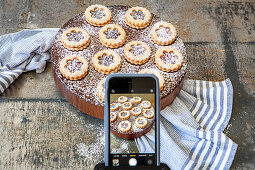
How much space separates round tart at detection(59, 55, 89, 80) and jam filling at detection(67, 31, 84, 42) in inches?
6.6

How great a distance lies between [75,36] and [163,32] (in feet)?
2.18

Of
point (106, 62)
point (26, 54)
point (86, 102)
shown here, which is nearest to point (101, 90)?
point (86, 102)

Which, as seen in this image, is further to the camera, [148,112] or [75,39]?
[75,39]

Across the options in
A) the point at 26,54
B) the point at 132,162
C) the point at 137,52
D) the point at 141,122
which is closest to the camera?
the point at 132,162

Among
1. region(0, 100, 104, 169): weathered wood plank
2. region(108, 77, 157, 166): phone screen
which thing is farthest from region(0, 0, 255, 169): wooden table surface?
region(108, 77, 157, 166): phone screen

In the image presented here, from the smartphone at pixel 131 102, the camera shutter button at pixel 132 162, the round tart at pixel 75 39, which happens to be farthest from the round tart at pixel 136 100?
the round tart at pixel 75 39

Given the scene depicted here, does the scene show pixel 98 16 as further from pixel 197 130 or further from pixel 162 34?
pixel 197 130

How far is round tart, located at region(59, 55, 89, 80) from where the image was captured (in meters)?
2.26

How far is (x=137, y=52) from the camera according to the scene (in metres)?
2.40

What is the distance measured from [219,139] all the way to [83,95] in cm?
97

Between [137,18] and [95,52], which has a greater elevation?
[137,18]

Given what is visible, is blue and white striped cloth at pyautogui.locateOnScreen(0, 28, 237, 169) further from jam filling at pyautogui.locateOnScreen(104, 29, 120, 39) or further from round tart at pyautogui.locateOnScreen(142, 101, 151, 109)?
jam filling at pyautogui.locateOnScreen(104, 29, 120, 39)

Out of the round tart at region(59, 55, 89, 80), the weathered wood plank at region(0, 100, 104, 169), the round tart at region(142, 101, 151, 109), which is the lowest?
the weathered wood plank at region(0, 100, 104, 169)

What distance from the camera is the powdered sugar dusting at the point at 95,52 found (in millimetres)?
2246
